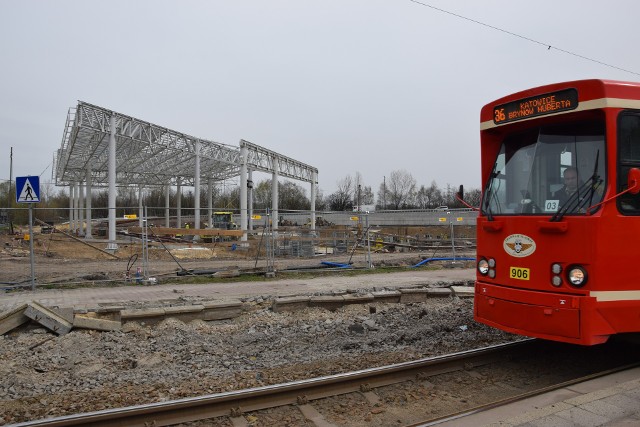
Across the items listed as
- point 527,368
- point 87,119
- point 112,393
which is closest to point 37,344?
point 112,393

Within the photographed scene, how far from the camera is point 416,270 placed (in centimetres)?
1756

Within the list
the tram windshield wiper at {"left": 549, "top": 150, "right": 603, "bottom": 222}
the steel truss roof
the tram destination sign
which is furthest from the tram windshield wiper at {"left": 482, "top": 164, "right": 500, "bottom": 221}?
the steel truss roof

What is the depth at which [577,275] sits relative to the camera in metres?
5.65

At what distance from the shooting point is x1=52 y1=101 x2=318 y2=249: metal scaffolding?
2866cm

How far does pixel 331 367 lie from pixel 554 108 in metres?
4.57

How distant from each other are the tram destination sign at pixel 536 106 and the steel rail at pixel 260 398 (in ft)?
11.3

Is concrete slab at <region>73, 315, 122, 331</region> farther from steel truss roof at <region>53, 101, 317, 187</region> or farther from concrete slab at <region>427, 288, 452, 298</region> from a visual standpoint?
steel truss roof at <region>53, 101, 317, 187</region>

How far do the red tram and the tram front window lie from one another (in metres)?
0.01

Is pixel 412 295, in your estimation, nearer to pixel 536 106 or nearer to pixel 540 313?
pixel 540 313

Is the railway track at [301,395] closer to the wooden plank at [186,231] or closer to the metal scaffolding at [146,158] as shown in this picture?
the wooden plank at [186,231]

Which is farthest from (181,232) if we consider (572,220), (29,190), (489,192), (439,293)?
(572,220)

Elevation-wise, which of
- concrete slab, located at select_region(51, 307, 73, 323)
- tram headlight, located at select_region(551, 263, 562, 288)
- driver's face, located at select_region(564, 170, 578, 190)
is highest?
driver's face, located at select_region(564, 170, 578, 190)

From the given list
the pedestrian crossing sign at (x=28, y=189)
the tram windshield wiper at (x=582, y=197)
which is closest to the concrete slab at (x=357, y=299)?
the tram windshield wiper at (x=582, y=197)

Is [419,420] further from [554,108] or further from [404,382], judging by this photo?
[554,108]
